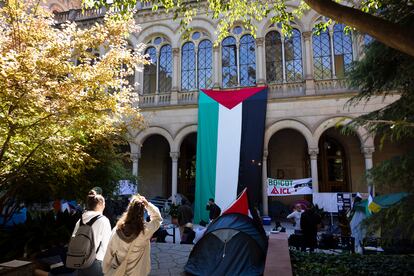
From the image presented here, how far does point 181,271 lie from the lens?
296 inches

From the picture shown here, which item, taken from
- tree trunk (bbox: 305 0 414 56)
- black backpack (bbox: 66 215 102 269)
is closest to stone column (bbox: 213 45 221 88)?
tree trunk (bbox: 305 0 414 56)

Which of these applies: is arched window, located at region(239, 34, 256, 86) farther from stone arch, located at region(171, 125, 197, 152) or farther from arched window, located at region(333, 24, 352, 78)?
arched window, located at region(333, 24, 352, 78)

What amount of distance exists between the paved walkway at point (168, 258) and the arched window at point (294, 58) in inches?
514

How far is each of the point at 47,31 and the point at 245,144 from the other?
39.9ft

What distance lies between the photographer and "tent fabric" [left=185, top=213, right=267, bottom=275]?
22.1 ft

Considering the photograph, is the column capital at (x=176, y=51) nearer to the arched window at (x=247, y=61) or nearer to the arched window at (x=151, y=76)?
the arched window at (x=151, y=76)

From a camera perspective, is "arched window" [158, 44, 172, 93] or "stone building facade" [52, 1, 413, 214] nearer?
"stone building facade" [52, 1, 413, 214]

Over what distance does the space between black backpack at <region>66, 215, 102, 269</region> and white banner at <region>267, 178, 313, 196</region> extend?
13880 mm

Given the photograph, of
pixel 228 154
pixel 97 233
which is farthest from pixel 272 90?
pixel 97 233

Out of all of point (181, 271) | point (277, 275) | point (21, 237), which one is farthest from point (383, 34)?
point (21, 237)

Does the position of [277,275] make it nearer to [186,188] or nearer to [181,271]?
[181,271]

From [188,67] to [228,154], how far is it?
7278 mm

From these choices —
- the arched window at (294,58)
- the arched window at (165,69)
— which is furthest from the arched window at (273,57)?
the arched window at (165,69)

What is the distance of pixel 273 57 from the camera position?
19906 mm
